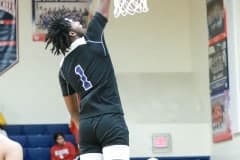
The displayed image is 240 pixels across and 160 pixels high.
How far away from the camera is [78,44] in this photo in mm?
3676

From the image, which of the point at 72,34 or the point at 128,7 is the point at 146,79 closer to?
the point at 128,7

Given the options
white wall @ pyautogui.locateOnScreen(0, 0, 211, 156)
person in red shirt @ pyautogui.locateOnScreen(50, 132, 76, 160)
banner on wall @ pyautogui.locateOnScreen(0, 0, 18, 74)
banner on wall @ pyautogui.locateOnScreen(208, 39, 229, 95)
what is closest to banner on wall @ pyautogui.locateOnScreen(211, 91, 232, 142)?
banner on wall @ pyautogui.locateOnScreen(208, 39, 229, 95)

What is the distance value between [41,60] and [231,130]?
4560 mm

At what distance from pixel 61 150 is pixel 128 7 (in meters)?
6.49

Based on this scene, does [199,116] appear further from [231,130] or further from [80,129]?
[80,129]

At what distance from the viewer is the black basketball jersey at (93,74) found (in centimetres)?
360

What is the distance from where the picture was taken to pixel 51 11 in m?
12.5

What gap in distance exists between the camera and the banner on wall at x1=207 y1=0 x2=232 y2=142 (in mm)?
9516

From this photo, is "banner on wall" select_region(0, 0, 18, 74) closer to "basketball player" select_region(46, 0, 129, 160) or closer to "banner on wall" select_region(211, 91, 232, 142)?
"banner on wall" select_region(211, 91, 232, 142)

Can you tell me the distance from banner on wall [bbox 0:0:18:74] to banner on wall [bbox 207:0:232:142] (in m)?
4.05

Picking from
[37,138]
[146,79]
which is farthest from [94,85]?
[146,79]

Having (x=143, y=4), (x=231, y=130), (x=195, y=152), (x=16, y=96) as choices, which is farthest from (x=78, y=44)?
(x=16, y=96)

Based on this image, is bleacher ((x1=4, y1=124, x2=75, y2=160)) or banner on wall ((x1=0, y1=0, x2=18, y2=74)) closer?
bleacher ((x1=4, y1=124, x2=75, y2=160))

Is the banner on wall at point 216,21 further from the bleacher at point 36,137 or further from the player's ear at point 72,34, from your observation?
the player's ear at point 72,34
